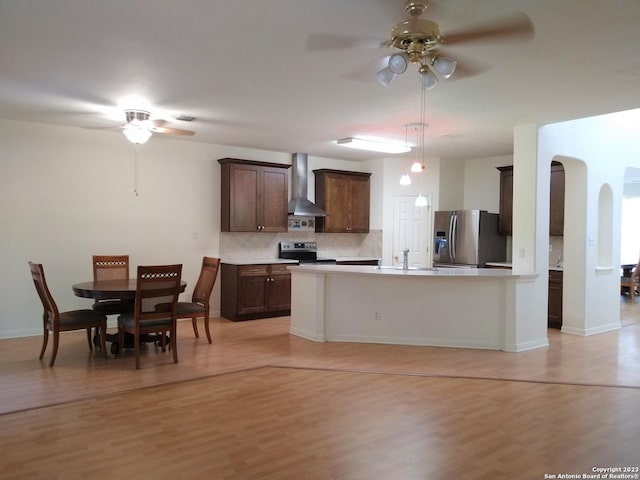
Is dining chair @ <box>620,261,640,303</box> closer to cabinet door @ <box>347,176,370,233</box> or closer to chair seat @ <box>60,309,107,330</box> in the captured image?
cabinet door @ <box>347,176,370,233</box>

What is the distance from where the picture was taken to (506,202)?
297 inches

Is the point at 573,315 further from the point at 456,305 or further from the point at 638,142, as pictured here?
the point at 638,142

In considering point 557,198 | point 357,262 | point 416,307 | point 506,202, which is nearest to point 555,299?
point 557,198

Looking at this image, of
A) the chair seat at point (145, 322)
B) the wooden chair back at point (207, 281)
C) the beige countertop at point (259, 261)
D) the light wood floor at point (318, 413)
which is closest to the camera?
the light wood floor at point (318, 413)

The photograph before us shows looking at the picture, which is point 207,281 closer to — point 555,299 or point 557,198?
point 555,299

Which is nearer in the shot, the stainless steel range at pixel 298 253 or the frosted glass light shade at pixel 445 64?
the frosted glass light shade at pixel 445 64

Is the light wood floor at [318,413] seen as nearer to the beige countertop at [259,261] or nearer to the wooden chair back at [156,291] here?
the wooden chair back at [156,291]

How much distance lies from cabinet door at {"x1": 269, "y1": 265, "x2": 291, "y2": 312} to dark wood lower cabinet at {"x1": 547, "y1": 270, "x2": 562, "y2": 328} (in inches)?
151

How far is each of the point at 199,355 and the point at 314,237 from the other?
12.3ft

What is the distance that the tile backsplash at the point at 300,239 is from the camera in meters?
7.45

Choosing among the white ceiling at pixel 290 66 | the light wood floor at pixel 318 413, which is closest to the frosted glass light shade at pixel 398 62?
the white ceiling at pixel 290 66

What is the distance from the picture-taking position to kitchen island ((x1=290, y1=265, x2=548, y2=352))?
210 inches

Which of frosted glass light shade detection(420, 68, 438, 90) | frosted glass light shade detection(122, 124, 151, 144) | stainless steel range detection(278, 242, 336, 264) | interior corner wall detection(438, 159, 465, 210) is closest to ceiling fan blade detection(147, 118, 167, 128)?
frosted glass light shade detection(122, 124, 151, 144)

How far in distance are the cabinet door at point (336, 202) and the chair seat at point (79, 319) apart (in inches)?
167
